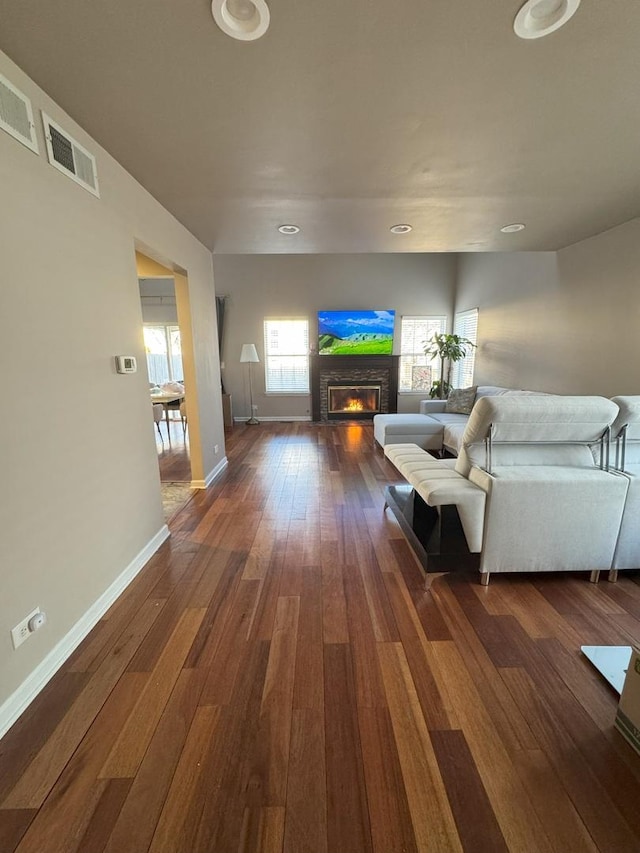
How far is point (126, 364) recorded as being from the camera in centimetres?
204

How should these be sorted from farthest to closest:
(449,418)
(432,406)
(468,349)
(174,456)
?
(468,349)
(432,406)
(449,418)
(174,456)

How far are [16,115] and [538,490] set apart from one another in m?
2.89

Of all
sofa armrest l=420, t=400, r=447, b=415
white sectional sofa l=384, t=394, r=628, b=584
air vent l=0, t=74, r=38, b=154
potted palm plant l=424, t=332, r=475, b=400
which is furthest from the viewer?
potted palm plant l=424, t=332, r=475, b=400

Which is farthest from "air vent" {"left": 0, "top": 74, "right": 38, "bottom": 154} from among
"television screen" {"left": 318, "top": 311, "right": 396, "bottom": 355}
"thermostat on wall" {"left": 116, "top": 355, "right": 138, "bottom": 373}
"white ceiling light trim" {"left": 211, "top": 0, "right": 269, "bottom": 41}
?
"television screen" {"left": 318, "top": 311, "right": 396, "bottom": 355}

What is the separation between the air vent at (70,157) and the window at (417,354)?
5802mm

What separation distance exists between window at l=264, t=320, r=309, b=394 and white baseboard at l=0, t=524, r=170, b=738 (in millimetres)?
4997

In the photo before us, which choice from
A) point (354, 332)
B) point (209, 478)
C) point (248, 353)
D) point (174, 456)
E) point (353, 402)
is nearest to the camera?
point (209, 478)

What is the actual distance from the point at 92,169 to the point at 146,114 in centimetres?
42

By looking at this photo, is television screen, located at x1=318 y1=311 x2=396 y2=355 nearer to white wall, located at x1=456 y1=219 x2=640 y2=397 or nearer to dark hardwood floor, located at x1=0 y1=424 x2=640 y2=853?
white wall, located at x1=456 y1=219 x2=640 y2=397

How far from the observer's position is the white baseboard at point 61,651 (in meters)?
1.29

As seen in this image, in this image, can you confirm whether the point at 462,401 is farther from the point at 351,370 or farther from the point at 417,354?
the point at 351,370

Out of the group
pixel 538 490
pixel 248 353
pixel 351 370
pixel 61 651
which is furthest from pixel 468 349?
pixel 61 651

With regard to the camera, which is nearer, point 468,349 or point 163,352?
point 468,349

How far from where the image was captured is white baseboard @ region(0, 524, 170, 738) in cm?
129
